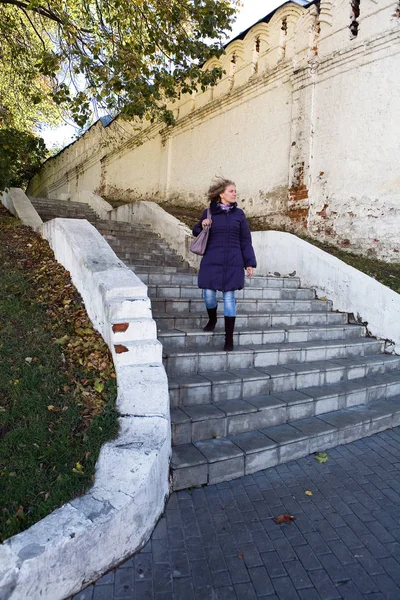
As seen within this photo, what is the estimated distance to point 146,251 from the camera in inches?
305

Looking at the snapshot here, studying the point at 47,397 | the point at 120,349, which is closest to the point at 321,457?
the point at 120,349

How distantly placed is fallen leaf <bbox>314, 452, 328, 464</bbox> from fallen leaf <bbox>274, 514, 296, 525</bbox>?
818mm

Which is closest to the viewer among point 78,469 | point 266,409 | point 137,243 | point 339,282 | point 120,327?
point 78,469

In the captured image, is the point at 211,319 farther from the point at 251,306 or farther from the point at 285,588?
the point at 285,588

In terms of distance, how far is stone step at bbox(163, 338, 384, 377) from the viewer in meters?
3.80

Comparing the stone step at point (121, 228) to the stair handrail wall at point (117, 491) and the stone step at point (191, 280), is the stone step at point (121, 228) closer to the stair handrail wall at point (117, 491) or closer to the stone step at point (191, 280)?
the stone step at point (191, 280)

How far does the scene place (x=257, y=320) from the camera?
5.00 m

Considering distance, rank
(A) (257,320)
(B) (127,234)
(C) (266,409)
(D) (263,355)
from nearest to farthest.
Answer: (C) (266,409) → (D) (263,355) → (A) (257,320) → (B) (127,234)

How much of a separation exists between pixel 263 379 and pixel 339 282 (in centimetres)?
279

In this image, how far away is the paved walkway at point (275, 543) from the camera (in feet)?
6.68

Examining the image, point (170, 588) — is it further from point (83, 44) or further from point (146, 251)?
point (83, 44)

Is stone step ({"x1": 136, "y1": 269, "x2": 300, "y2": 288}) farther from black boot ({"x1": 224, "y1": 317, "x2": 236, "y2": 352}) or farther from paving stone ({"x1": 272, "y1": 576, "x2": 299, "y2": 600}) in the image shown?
paving stone ({"x1": 272, "y1": 576, "x2": 299, "y2": 600})

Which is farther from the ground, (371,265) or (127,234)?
(127,234)

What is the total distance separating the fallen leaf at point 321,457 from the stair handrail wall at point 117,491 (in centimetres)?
138
